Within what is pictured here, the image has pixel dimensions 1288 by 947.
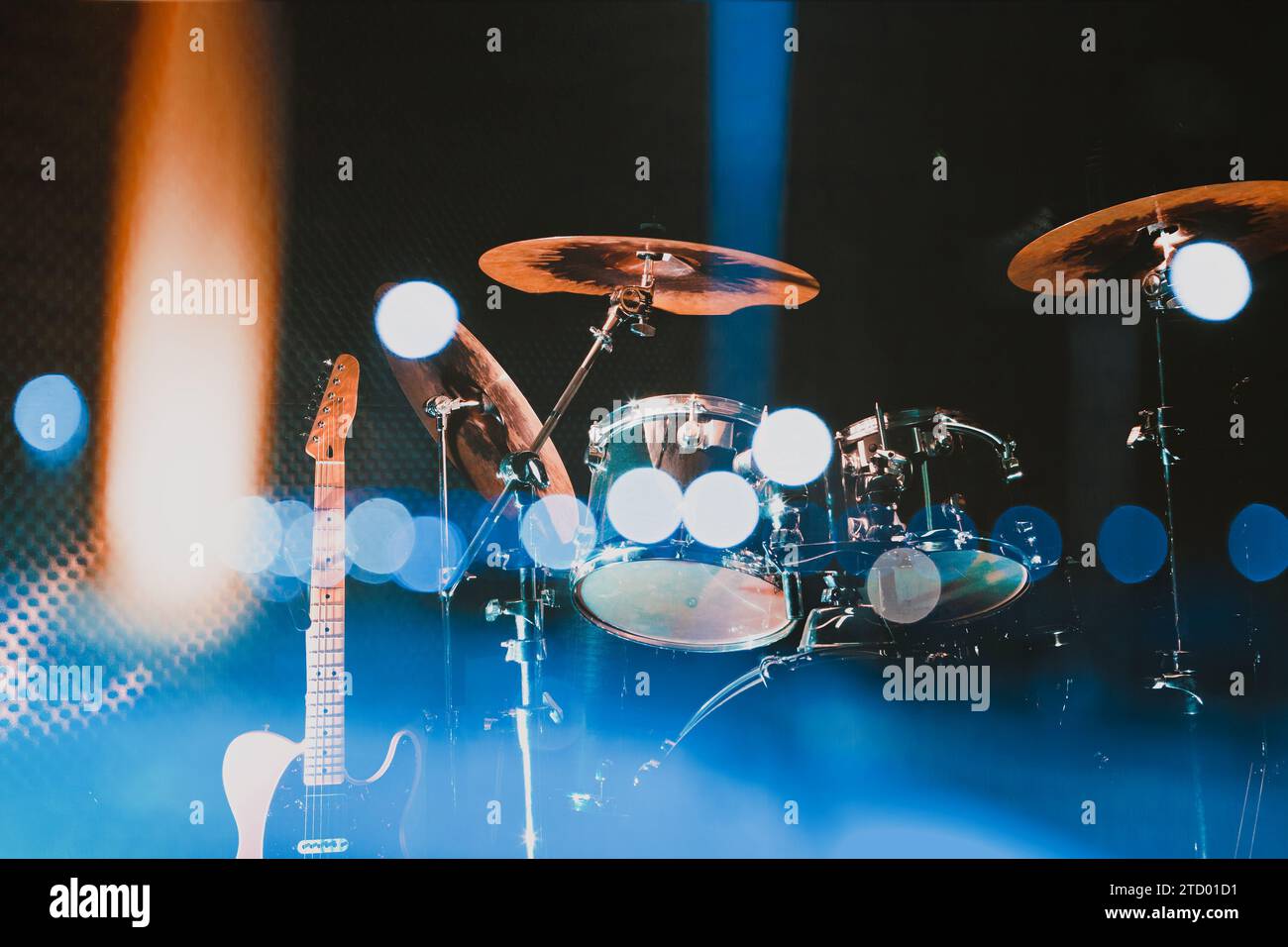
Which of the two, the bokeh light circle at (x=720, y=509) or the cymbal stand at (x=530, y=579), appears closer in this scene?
the bokeh light circle at (x=720, y=509)

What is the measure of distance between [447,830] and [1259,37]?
3.47 m

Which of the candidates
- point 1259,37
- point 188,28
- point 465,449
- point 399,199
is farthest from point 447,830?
point 1259,37

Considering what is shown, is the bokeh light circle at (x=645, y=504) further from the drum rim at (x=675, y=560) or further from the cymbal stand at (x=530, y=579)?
the cymbal stand at (x=530, y=579)

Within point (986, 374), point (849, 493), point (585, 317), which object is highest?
point (585, 317)

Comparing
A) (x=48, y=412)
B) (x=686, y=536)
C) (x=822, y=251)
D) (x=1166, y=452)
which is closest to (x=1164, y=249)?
(x=1166, y=452)

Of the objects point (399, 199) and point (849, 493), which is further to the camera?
point (399, 199)

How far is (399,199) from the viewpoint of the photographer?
10.2 ft

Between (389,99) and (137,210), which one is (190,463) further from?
(389,99)

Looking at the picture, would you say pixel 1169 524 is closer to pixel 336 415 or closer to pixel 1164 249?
pixel 1164 249

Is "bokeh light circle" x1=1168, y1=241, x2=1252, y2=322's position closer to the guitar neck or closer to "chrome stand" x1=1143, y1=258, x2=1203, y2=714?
"chrome stand" x1=1143, y1=258, x2=1203, y2=714

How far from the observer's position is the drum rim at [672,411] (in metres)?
2.73

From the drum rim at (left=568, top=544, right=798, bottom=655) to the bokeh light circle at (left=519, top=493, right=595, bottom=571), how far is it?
0.12m

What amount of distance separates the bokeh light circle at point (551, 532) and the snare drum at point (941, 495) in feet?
2.60

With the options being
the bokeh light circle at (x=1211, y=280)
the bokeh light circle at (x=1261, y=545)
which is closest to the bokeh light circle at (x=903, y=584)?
the bokeh light circle at (x=1261, y=545)
